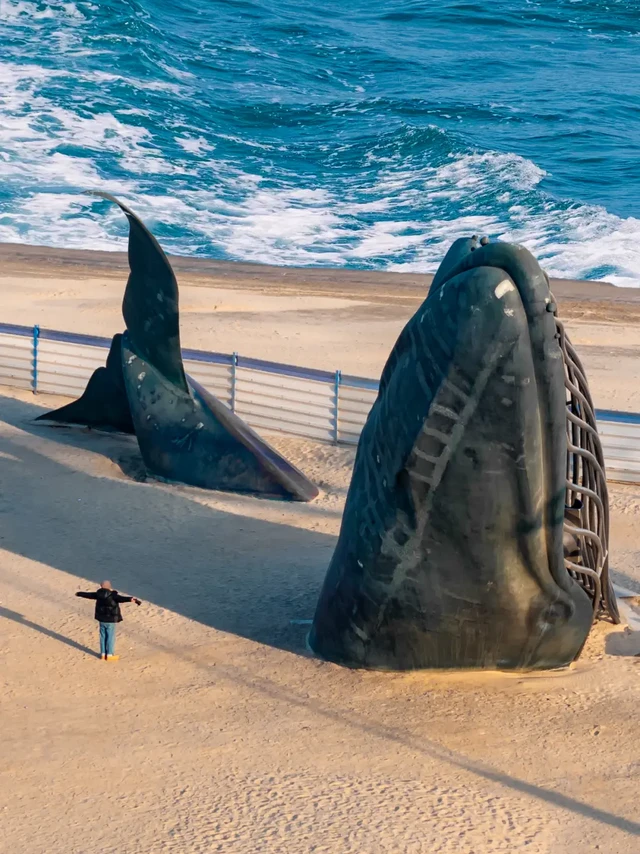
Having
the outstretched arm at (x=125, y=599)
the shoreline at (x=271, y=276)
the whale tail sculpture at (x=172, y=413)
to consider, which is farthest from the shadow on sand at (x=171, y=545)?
the shoreline at (x=271, y=276)

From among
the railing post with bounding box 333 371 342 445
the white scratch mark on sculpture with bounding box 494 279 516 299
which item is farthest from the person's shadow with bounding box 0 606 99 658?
the railing post with bounding box 333 371 342 445

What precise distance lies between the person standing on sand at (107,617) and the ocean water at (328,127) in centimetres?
2302

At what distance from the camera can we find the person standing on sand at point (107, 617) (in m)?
11.0

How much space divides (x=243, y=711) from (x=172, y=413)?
6.35 m

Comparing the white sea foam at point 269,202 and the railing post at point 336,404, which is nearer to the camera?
the railing post at point 336,404

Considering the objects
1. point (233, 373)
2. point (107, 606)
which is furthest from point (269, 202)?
point (107, 606)

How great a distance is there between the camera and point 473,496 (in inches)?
399

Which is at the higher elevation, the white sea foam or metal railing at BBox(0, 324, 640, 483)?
the white sea foam

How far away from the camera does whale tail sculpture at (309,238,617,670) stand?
31.6ft

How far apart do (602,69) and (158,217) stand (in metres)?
28.2

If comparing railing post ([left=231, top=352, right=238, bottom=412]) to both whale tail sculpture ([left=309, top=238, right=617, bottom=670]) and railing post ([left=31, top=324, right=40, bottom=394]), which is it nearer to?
railing post ([left=31, top=324, right=40, bottom=394])

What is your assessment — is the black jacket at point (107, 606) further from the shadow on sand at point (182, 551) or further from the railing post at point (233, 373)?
the railing post at point (233, 373)

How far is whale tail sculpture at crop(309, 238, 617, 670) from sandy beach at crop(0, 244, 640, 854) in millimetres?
396

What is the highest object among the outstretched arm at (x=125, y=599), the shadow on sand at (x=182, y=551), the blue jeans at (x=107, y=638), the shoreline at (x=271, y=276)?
the shoreline at (x=271, y=276)
